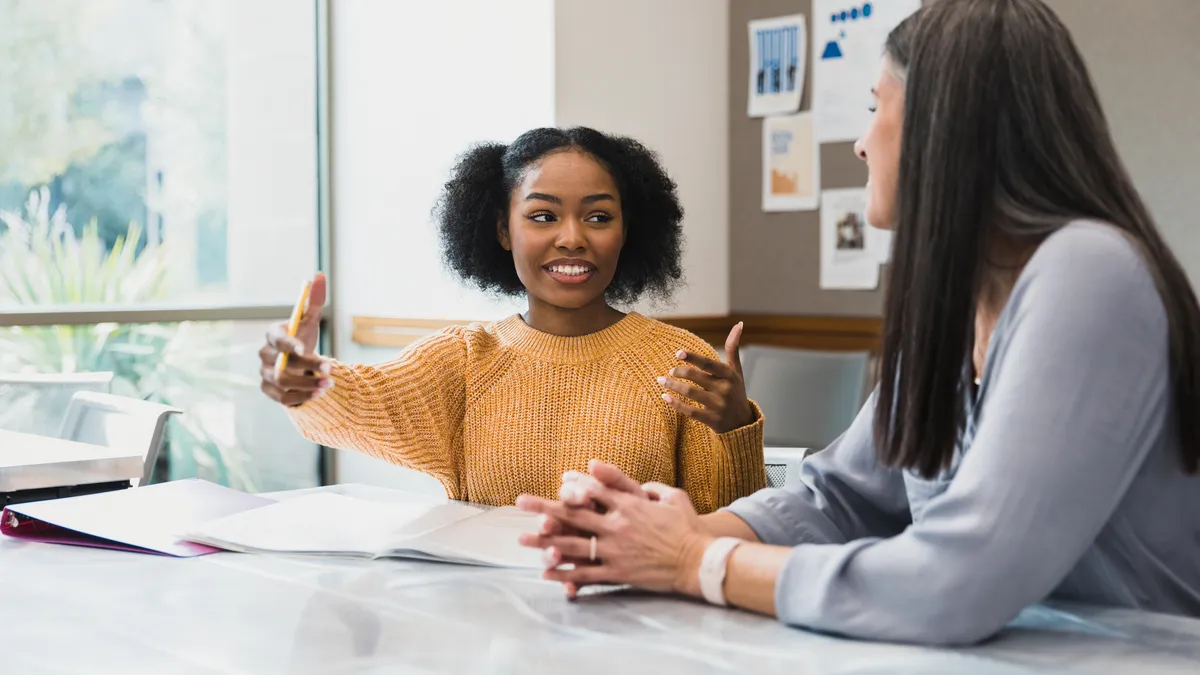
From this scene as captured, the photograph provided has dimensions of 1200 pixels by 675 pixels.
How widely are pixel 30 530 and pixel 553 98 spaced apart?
2.26 metres

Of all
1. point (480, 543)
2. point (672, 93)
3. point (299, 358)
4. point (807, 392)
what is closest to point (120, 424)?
point (299, 358)

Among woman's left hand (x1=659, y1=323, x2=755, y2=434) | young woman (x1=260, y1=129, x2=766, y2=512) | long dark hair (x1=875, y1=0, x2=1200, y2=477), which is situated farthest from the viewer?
young woman (x1=260, y1=129, x2=766, y2=512)

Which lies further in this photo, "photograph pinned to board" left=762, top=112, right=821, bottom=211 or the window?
"photograph pinned to board" left=762, top=112, right=821, bottom=211

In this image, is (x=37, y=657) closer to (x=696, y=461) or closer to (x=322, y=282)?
(x=322, y=282)

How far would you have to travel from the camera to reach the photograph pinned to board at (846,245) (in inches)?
145

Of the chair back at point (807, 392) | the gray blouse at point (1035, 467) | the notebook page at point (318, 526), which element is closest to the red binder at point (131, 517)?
the notebook page at point (318, 526)

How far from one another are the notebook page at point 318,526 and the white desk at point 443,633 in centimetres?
9

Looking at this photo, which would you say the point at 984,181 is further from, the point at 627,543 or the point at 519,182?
the point at 519,182

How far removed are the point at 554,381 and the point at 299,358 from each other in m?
0.53

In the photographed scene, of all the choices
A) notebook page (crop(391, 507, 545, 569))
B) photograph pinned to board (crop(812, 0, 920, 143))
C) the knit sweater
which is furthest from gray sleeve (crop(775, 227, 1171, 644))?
photograph pinned to board (crop(812, 0, 920, 143))

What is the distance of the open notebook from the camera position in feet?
4.06

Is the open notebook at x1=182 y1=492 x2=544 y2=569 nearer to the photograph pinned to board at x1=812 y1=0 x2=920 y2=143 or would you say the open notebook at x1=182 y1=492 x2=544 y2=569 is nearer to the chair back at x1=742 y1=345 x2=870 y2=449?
the chair back at x1=742 y1=345 x2=870 y2=449

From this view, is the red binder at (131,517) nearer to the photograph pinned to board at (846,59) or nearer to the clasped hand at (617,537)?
the clasped hand at (617,537)

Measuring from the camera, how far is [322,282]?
4.24ft
